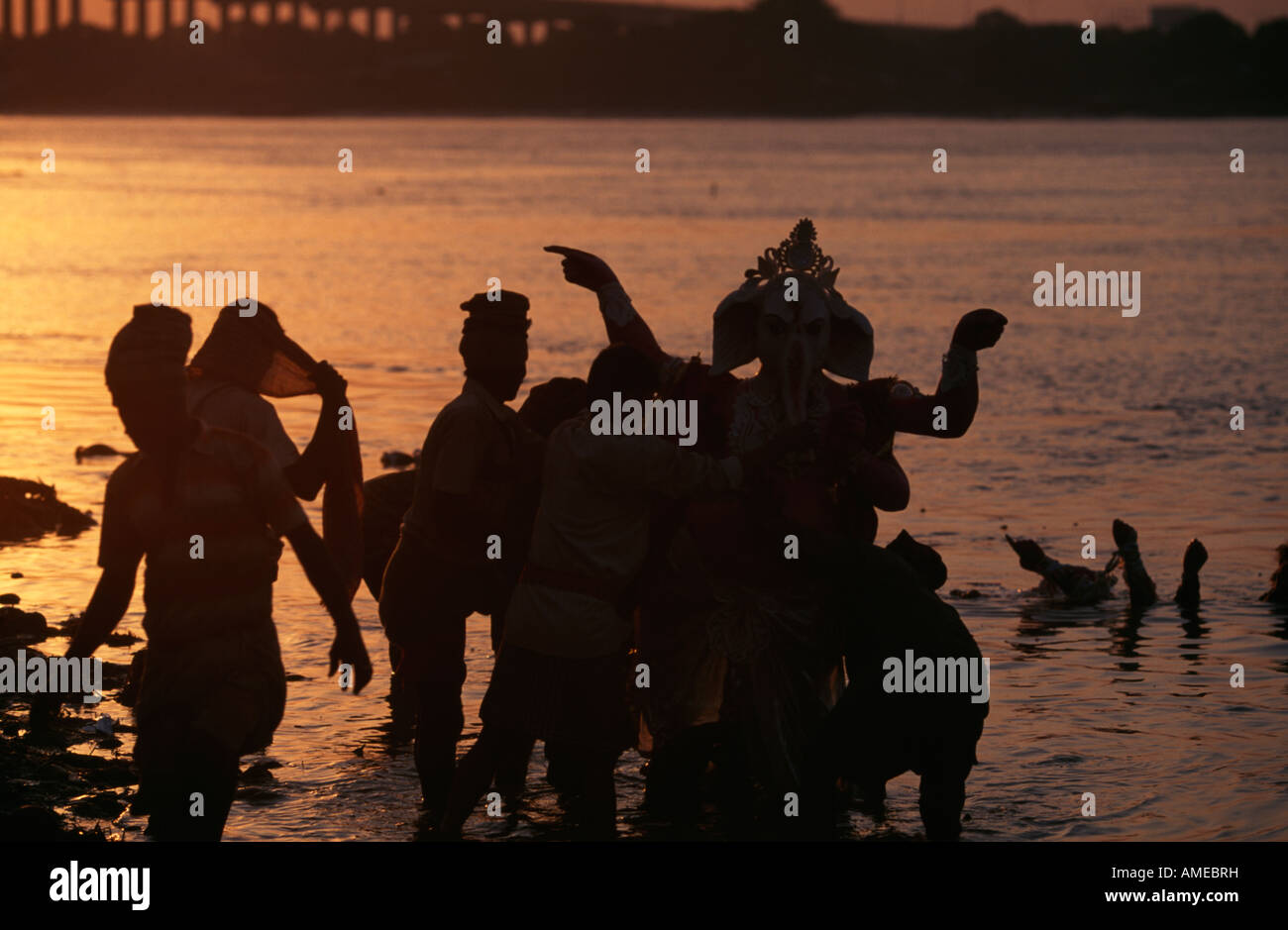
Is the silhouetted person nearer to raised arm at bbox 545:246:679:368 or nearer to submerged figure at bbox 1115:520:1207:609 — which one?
raised arm at bbox 545:246:679:368

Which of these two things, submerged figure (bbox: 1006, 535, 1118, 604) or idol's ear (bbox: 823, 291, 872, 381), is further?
submerged figure (bbox: 1006, 535, 1118, 604)

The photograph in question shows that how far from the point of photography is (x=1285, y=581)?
38.2 feet

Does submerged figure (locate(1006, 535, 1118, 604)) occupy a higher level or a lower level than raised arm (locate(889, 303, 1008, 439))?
lower

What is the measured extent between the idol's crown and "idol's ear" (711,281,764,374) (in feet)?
A: 0.30

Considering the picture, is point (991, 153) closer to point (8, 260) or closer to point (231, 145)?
point (231, 145)

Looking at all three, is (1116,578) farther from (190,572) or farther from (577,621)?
(190,572)

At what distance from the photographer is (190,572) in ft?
18.2

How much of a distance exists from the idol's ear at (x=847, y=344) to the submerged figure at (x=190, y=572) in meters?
2.41

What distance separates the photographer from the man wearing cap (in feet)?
22.3

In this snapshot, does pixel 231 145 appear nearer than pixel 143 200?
No

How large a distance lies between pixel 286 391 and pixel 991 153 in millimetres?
101875

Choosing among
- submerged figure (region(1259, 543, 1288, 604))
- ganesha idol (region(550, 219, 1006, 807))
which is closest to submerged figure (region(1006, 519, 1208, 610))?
submerged figure (region(1259, 543, 1288, 604))

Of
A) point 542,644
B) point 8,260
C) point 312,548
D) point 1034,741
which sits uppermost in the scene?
point 8,260

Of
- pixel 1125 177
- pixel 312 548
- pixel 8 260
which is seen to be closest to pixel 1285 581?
pixel 312 548
